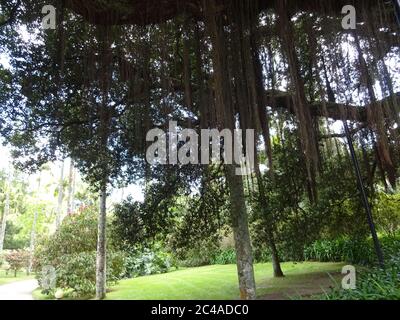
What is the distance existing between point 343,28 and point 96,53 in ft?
9.63

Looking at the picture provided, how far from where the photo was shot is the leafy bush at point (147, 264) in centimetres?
1386

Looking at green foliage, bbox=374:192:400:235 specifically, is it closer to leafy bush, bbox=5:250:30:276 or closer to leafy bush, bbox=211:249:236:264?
leafy bush, bbox=211:249:236:264

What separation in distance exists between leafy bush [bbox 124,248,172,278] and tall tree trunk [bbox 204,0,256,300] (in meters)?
8.56

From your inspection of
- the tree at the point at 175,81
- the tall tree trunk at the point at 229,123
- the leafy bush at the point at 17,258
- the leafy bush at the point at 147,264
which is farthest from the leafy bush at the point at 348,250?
the leafy bush at the point at 17,258

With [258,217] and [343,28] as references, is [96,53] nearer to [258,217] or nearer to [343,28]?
[343,28]

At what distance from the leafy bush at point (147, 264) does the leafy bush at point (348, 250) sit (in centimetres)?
545

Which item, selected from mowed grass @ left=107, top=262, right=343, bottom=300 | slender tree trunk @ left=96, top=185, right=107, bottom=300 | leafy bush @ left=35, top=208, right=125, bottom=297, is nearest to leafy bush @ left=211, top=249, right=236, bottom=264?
mowed grass @ left=107, top=262, right=343, bottom=300

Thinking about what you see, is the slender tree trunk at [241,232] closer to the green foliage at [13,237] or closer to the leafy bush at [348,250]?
the leafy bush at [348,250]

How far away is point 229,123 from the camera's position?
3.73m

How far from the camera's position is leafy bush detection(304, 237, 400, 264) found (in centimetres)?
742

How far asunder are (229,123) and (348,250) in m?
6.73

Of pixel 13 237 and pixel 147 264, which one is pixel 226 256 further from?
pixel 13 237
